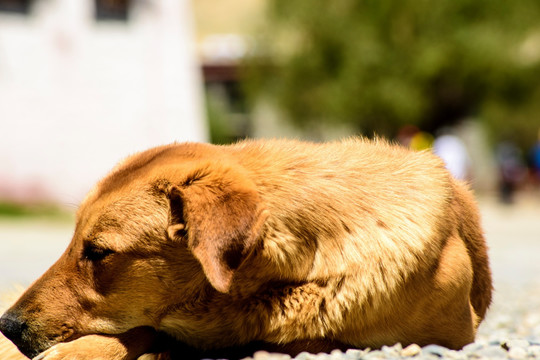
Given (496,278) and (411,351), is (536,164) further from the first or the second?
(411,351)

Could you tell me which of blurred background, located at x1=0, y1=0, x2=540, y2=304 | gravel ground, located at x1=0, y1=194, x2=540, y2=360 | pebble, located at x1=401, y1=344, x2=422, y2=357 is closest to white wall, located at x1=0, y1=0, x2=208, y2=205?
blurred background, located at x1=0, y1=0, x2=540, y2=304

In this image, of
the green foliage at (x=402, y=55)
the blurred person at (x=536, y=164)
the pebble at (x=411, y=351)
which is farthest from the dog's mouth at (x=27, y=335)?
the green foliage at (x=402, y=55)

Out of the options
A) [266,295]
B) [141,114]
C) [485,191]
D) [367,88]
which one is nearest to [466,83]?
[367,88]

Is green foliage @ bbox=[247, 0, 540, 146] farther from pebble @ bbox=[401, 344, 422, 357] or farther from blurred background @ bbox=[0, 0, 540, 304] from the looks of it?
pebble @ bbox=[401, 344, 422, 357]

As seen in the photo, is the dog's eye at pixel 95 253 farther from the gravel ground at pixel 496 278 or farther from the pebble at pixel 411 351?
the pebble at pixel 411 351

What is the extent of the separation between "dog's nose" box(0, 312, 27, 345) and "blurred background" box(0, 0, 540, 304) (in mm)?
3341

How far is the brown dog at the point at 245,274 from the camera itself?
361 centimetres

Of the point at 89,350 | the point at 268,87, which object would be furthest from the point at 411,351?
the point at 268,87

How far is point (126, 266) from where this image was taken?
144 inches

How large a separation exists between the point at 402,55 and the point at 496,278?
73.2 feet

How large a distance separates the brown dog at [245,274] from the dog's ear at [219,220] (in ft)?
0.04

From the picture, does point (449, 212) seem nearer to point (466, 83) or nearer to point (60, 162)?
point (60, 162)

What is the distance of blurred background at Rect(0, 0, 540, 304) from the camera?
69.6 feet

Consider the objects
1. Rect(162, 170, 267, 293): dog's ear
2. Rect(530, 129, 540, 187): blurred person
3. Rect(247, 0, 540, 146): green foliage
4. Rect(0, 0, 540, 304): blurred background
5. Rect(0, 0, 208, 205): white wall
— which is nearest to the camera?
Rect(162, 170, 267, 293): dog's ear
